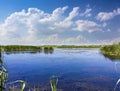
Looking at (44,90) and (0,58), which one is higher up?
(0,58)

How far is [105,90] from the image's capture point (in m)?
10.7

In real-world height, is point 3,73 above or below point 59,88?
above

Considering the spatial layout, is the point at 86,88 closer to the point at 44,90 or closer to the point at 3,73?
the point at 44,90

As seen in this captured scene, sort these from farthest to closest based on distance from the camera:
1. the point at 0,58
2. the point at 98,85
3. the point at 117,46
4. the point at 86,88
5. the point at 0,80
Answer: the point at 117,46, the point at 98,85, the point at 86,88, the point at 0,58, the point at 0,80

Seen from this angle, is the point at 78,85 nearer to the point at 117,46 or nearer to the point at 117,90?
the point at 117,90

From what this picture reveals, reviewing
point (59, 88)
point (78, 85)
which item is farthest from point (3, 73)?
point (78, 85)

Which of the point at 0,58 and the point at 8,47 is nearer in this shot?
the point at 0,58

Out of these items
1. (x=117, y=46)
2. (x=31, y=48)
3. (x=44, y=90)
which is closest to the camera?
(x=44, y=90)

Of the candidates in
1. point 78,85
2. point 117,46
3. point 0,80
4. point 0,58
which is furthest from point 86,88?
point 117,46

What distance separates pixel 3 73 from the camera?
147 inches

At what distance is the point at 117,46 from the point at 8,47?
27.0 m

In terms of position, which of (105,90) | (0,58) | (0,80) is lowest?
(105,90)

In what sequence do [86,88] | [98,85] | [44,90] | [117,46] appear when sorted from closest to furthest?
1. [44,90]
2. [86,88]
3. [98,85]
4. [117,46]

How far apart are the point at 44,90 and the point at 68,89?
1.25 meters
